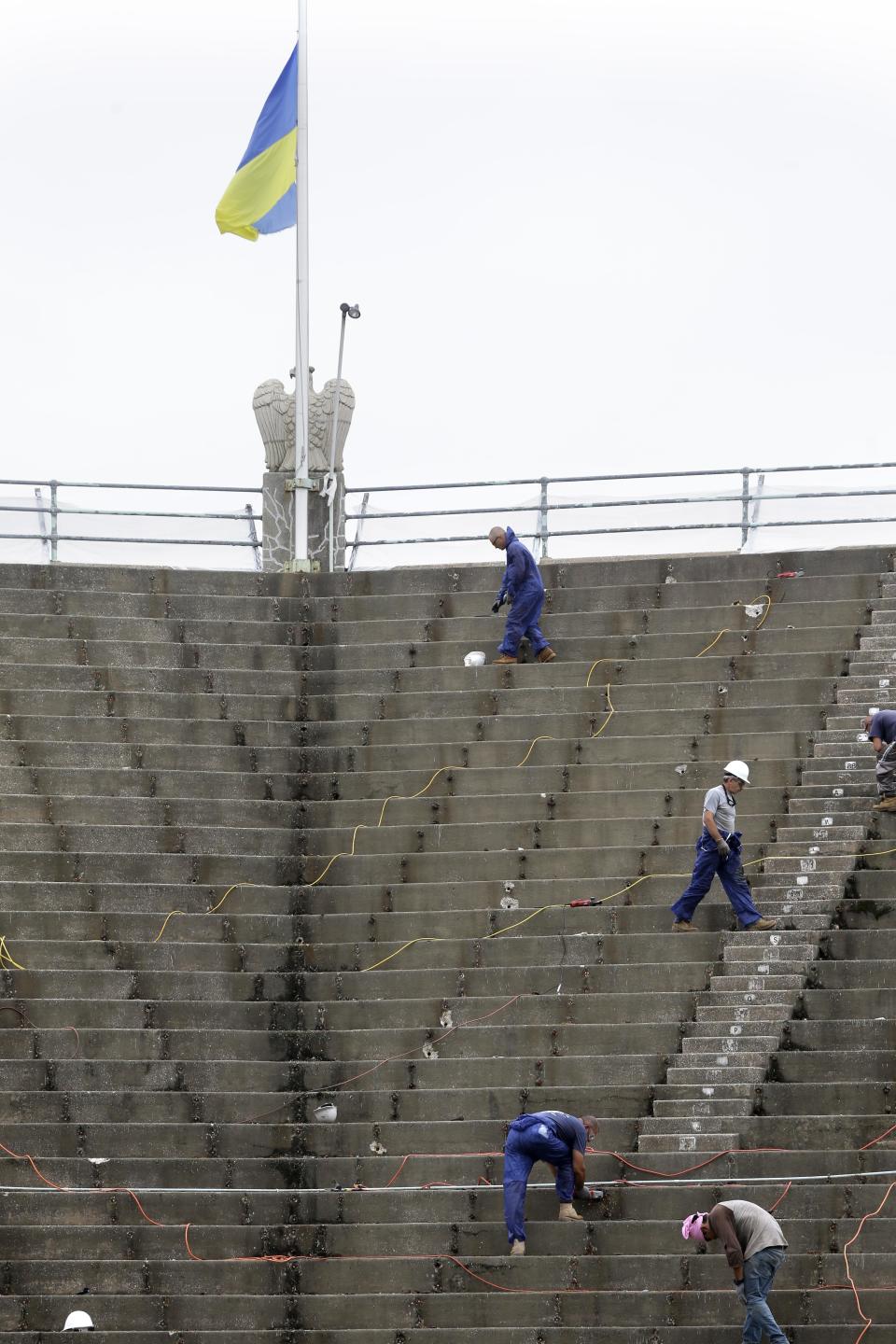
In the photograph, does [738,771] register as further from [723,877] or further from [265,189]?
[265,189]

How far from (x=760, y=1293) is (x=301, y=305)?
46.5 ft

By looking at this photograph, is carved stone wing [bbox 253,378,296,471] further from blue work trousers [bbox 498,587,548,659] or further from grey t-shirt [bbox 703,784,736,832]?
grey t-shirt [bbox 703,784,736,832]

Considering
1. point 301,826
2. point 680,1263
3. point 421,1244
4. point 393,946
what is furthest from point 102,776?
point 680,1263

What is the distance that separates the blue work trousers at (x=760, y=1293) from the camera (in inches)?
675

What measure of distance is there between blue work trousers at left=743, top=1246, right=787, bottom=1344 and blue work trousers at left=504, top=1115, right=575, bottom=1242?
1.99 m

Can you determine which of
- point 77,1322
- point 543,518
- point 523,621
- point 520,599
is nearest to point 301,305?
point 543,518

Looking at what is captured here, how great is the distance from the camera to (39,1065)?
814 inches

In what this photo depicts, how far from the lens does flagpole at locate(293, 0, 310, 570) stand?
89.4 ft

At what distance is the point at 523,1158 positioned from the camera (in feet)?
61.0

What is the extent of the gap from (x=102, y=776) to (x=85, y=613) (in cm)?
290

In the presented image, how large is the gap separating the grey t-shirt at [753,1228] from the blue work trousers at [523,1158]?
1766 mm

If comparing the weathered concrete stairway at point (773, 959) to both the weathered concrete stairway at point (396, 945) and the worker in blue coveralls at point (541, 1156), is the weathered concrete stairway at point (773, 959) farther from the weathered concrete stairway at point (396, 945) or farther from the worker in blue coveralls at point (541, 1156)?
the worker in blue coveralls at point (541, 1156)

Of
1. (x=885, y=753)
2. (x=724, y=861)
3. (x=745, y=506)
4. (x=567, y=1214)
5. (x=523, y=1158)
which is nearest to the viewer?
(x=523, y=1158)

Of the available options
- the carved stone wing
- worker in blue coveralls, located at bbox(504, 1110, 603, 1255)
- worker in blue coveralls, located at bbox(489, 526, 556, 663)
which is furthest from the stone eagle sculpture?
worker in blue coveralls, located at bbox(504, 1110, 603, 1255)
